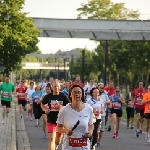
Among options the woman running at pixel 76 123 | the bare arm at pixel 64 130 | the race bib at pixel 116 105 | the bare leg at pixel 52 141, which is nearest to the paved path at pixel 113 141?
the race bib at pixel 116 105

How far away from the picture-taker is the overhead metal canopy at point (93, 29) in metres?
50.5

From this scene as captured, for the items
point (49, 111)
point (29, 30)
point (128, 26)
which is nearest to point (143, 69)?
point (128, 26)

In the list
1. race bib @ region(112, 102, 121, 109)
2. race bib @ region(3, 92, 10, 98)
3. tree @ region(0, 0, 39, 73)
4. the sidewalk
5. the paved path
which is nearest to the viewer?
the sidewalk

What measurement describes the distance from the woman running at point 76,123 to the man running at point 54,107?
5.52 metres

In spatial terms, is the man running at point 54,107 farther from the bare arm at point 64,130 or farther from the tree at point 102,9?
the tree at point 102,9

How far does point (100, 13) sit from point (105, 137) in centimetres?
5550

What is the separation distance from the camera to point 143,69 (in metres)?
64.0

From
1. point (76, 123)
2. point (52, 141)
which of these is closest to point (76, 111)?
point (76, 123)

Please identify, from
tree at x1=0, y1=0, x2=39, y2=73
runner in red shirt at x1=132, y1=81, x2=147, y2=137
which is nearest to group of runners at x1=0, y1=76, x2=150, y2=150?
runner in red shirt at x1=132, y1=81, x2=147, y2=137

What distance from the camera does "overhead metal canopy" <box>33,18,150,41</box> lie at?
50.5m

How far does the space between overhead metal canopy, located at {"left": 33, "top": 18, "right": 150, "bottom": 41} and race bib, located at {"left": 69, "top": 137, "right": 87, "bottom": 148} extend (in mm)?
41430

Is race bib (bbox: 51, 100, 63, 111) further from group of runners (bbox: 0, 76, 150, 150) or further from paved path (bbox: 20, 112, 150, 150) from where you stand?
paved path (bbox: 20, 112, 150, 150)

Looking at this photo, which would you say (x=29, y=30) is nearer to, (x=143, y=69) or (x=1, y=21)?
(x=1, y=21)

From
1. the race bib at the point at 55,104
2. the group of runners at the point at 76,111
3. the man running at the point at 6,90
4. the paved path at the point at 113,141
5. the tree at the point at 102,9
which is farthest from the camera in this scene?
the tree at the point at 102,9
